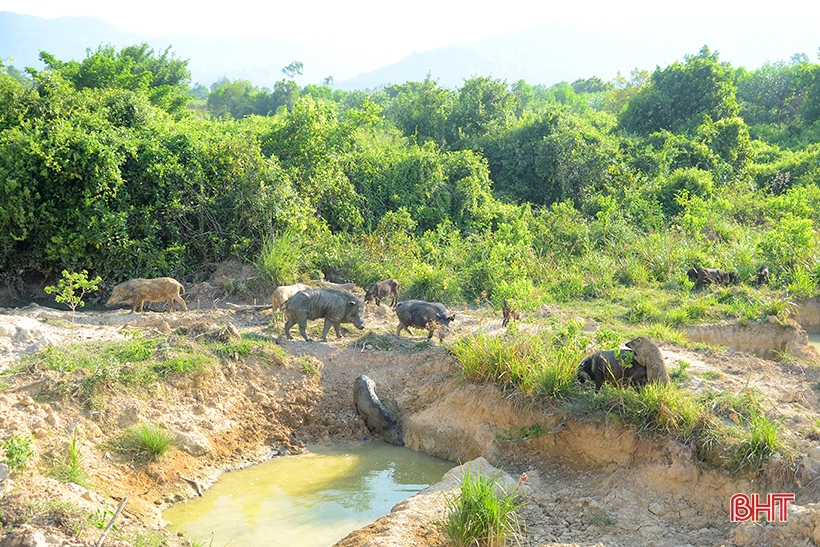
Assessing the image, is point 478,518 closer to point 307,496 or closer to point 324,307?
point 307,496

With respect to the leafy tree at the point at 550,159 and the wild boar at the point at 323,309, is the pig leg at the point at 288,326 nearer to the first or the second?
the wild boar at the point at 323,309

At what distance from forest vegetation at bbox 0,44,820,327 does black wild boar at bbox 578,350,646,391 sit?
2948mm

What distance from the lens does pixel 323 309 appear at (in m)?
10.8

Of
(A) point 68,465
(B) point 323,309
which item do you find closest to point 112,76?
(B) point 323,309

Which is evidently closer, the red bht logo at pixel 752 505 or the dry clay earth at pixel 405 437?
the dry clay earth at pixel 405 437

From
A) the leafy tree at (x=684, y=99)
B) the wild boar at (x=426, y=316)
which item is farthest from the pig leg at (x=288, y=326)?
the leafy tree at (x=684, y=99)

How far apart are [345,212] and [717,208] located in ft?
32.2

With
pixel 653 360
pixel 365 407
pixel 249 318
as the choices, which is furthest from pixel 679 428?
pixel 249 318

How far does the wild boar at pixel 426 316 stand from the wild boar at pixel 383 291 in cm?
151

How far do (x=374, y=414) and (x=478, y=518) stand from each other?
328cm

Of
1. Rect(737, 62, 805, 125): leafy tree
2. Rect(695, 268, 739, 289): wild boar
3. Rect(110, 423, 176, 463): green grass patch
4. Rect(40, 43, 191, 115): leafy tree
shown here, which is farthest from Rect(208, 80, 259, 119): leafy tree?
Rect(110, 423, 176, 463): green grass patch

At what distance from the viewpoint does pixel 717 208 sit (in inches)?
762

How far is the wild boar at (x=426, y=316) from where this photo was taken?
10633mm

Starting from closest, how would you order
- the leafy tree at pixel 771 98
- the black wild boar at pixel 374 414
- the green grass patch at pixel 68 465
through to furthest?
1. the green grass patch at pixel 68 465
2. the black wild boar at pixel 374 414
3. the leafy tree at pixel 771 98
